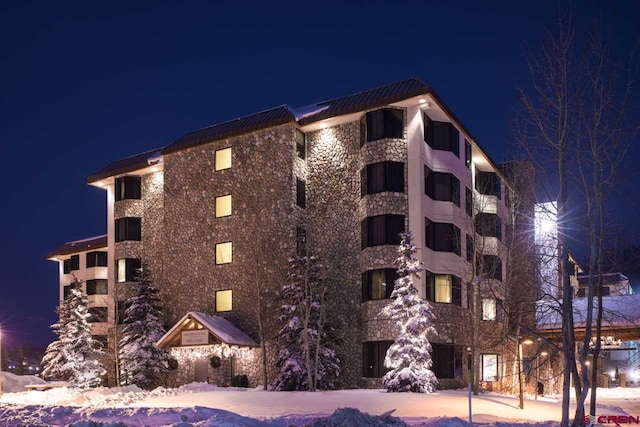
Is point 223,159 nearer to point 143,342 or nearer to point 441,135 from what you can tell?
point 143,342

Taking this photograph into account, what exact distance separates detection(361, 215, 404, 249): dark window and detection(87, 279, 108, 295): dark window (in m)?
35.0

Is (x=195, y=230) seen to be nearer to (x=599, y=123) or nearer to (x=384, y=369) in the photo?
(x=384, y=369)

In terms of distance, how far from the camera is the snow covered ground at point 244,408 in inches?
714

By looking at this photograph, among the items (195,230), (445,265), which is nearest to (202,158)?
(195,230)

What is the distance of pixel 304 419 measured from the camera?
20.3 m

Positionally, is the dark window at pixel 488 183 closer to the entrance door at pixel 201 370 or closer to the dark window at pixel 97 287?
the entrance door at pixel 201 370

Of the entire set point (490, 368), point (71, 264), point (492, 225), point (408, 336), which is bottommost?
point (490, 368)

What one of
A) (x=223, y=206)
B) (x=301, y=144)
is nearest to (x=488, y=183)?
(x=301, y=144)

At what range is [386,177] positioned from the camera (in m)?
35.3

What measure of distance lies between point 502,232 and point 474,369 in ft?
47.1

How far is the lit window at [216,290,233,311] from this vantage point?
39.6 meters

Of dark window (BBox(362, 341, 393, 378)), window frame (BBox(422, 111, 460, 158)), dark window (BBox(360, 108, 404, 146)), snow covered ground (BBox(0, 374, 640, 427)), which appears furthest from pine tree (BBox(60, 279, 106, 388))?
window frame (BBox(422, 111, 460, 158))

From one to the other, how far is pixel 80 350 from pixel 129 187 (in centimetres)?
1064

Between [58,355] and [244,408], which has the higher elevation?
[58,355]
